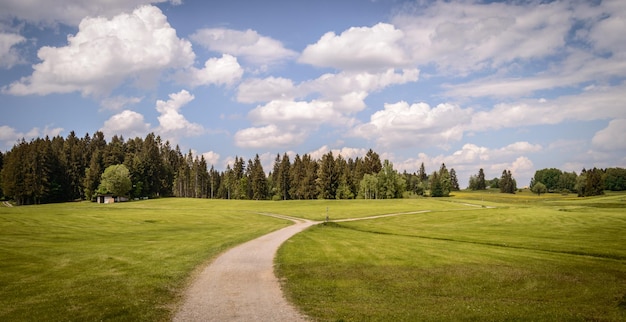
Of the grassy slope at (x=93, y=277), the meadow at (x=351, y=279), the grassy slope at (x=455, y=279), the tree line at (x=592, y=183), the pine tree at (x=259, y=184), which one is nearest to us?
the grassy slope at (x=93, y=277)

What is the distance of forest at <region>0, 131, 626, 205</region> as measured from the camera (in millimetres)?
109750

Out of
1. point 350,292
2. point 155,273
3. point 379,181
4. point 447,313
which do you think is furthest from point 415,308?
point 379,181

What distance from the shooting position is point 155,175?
137m

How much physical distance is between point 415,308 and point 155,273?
11.5 meters

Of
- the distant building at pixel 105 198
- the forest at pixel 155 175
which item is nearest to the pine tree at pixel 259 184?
the forest at pixel 155 175

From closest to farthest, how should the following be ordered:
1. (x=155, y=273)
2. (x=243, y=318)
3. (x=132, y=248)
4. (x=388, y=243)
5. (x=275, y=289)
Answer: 1. (x=243, y=318)
2. (x=275, y=289)
3. (x=155, y=273)
4. (x=132, y=248)
5. (x=388, y=243)

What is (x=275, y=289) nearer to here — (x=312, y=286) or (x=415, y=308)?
(x=312, y=286)

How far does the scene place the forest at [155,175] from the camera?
110 meters

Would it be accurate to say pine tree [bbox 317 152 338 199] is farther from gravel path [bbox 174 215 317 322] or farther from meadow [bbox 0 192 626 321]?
gravel path [bbox 174 215 317 322]

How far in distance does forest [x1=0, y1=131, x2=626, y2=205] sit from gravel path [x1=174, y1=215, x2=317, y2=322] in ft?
340

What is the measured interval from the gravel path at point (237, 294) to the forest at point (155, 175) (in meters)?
104

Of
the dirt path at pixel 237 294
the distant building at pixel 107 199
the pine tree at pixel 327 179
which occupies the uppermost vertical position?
the pine tree at pixel 327 179

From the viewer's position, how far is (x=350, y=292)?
50.2 feet

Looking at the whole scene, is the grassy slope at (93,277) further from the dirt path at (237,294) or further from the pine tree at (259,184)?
the pine tree at (259,184)
